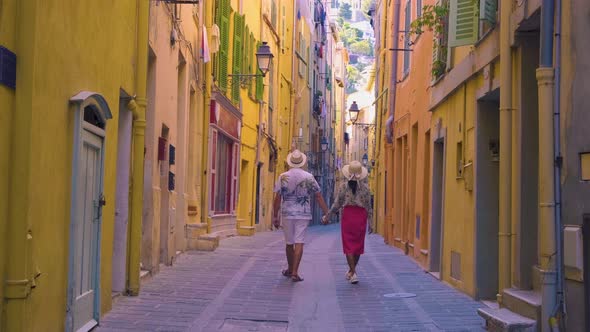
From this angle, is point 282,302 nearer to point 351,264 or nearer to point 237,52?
point 351,264

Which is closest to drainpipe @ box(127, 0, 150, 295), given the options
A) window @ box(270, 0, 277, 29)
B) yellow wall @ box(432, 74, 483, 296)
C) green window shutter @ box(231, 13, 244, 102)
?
yellow wall @ box(432, 74, 483, 296)

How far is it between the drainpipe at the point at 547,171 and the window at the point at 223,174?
11.7 metres

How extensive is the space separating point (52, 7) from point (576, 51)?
12.0ft

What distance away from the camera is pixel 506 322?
672 cm

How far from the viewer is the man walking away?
10.9 metres

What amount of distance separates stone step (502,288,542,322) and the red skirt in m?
3.31

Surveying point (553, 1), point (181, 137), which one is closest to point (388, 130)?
point (181, 137)

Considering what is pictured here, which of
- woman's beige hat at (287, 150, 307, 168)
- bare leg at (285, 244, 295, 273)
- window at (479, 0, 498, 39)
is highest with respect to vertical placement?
window at (479, 0, 498, 39)

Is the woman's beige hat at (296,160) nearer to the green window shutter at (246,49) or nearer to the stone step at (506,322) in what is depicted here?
the stone step at (506,322)

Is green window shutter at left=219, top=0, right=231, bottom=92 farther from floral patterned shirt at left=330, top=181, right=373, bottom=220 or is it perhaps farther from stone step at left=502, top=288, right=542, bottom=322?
stone step at left=502, top=288, right=542, bottom=322

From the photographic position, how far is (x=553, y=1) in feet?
21.5

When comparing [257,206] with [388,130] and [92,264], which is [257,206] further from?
[92,264]

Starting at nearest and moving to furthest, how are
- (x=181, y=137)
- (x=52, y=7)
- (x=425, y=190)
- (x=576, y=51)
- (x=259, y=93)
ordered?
(x=52, y=7), (x=576, y=51), (x=181, y=137), (x=425, y=190), (x=259, y=93)

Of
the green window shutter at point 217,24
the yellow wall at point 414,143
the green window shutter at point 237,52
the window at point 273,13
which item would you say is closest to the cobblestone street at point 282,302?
the yellow wall at point 414,143
